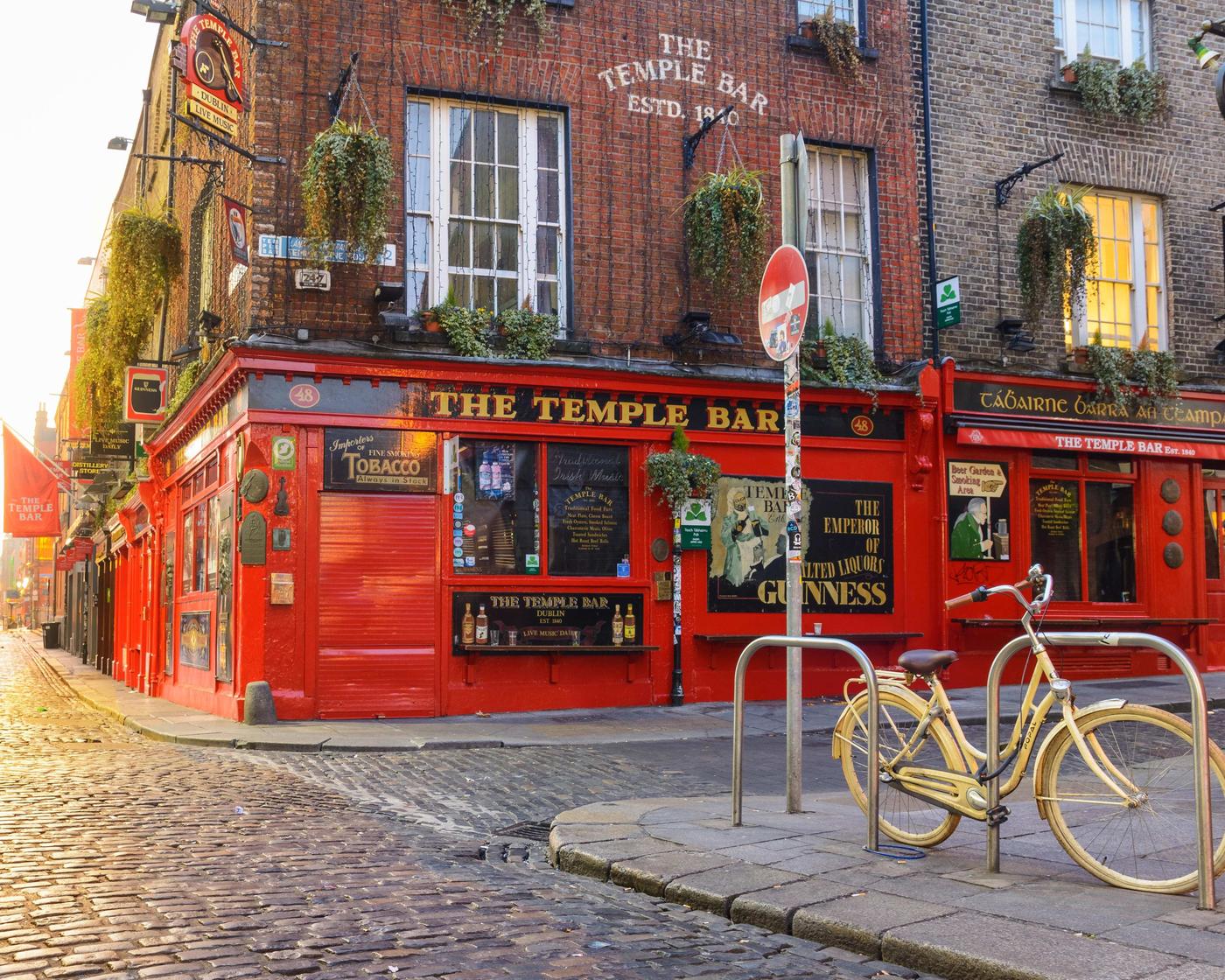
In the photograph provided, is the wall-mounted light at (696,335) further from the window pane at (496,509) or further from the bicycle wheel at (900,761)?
the bicycle wheel at (900,761)

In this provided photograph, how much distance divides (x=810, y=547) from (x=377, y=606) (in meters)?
5.31

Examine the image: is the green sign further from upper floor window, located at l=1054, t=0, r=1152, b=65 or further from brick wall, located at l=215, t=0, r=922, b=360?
upper floor window, located at l=1054, t=0, r=1152, b=65

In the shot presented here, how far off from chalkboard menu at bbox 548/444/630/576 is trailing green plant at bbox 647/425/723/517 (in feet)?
1.33

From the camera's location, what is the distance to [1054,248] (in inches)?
631

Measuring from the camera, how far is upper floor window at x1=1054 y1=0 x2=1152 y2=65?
17.3m

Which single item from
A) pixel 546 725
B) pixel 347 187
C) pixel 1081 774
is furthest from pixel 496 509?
pixel 1081 774

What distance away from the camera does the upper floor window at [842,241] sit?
1602cm

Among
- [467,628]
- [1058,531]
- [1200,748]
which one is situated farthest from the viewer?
[1058,531]

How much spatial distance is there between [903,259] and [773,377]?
2.61 m

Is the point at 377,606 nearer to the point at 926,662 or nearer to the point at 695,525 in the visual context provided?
the point at 695,525

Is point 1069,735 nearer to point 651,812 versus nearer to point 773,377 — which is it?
point 651,812

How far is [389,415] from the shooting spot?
535 inches

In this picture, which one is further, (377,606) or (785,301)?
(377,606)

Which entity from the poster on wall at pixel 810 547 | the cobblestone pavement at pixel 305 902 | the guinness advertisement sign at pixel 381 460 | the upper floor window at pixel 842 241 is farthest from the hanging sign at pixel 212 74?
the cobblestone pavement at pixel 305 902
